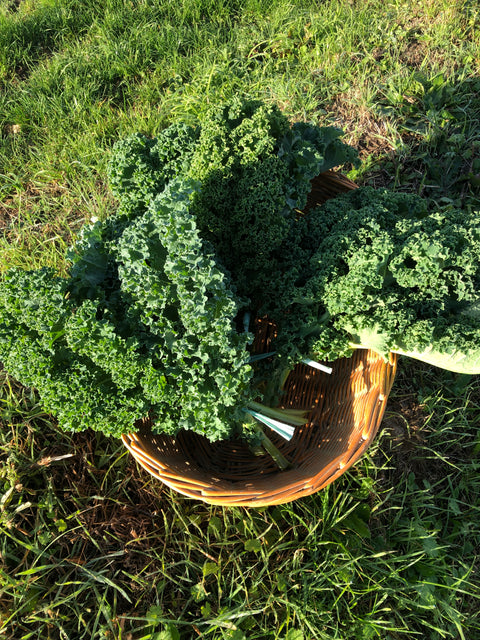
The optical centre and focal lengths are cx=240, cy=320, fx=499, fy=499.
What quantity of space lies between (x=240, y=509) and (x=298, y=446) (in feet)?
1.71

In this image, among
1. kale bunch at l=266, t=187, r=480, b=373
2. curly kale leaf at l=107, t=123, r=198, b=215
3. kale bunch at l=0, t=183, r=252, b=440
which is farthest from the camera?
curly kale leaf at l=107, t=123, r=198, b=215

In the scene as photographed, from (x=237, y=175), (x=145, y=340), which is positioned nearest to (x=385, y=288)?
(x=237, y=175)

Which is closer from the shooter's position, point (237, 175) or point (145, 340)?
point (145, 340)

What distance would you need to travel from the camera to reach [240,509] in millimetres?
2873

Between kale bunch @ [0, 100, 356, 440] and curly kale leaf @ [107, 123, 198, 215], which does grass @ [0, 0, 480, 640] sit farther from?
curly kale leaf @ [107, 123, 198, 215]

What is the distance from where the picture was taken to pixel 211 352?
2.43 meters

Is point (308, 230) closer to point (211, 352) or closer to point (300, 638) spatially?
point (211, 352)

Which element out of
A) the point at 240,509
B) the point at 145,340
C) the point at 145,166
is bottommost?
the point at 240,509

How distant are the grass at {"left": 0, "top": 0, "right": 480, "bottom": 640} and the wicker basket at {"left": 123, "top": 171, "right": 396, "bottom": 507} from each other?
27 centimetres

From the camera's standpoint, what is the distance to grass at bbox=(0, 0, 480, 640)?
104 inches

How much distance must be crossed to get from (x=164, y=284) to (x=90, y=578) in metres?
1.63

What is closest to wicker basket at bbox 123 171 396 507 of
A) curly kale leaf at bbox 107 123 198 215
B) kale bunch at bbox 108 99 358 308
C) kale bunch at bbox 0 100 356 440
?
kale bunch at bbox 0 100 356 440

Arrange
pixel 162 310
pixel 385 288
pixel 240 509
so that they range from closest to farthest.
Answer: pixel 162 310 < pixel 385 288 < pixel 240 509

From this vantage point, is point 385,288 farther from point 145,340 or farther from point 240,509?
point 240,509
